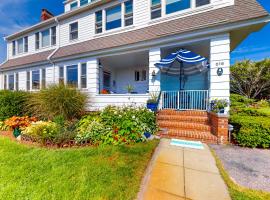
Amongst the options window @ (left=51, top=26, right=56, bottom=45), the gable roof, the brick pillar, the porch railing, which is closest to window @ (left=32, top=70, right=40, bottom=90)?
the gable roof

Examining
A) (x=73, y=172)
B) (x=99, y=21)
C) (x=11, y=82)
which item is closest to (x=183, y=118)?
(x=73, y=172)

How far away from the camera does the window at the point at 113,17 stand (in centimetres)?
1009

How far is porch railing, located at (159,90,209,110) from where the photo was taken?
294 inches

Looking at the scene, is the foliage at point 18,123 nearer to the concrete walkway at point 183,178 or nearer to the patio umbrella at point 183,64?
the concrete walkway at point 183,178

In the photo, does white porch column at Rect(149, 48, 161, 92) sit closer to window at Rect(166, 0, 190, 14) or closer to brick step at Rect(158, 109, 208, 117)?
brick step at Rect(158, 109, 208, 117)

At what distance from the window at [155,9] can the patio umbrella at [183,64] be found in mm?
2485

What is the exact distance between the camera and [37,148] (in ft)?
15.7

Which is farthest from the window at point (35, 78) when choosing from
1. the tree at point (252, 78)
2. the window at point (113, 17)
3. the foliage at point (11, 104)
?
the tree at point (252, 78)

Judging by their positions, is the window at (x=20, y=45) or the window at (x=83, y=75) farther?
the window at (x=20, y=45)

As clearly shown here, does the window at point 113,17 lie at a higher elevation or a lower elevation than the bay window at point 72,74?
higher

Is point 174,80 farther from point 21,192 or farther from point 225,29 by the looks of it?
point 21,192

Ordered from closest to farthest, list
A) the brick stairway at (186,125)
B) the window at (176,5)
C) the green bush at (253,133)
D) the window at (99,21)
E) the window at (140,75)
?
the green bush at (253,133)
the brick stairway at (186,125)
the window at (176,5)
the window at (99,21)
the window at (140,75)

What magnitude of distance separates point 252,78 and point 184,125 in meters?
17.6

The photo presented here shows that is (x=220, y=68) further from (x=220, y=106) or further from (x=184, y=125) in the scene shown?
(x=184, y=125)
